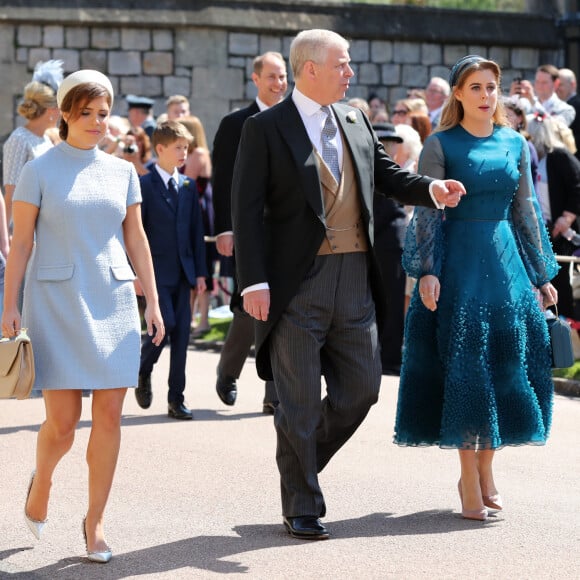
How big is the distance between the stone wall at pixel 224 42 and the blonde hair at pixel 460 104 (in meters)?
13.8

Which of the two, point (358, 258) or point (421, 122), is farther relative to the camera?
point (421, 122)

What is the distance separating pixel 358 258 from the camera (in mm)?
6289

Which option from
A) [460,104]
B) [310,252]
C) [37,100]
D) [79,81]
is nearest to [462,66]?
[460,104]

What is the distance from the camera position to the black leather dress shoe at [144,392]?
968cm

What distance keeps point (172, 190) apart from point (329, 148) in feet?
12.0

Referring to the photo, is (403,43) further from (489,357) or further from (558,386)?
(489,357)

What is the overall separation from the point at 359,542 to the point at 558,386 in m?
5.00

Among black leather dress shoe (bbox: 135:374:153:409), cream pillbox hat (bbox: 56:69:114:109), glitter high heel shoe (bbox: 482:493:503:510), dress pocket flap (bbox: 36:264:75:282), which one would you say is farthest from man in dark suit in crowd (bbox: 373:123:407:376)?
dress pocket flap (bbox: 36:264:75:282)

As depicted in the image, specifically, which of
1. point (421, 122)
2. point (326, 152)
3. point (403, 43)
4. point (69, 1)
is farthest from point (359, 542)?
point (403, 43)

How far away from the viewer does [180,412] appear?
31.1ft

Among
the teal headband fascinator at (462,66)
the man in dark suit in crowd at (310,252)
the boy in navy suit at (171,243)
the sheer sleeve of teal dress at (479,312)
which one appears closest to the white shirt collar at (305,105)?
the man in dark suit in crowd at (310,252)

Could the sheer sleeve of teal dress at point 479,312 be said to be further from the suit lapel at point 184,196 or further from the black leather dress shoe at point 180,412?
the suit lapel at point 184,196

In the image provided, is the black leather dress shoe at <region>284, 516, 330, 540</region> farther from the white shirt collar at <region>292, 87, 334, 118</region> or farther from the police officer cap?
the police officer cap

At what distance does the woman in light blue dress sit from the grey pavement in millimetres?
373
